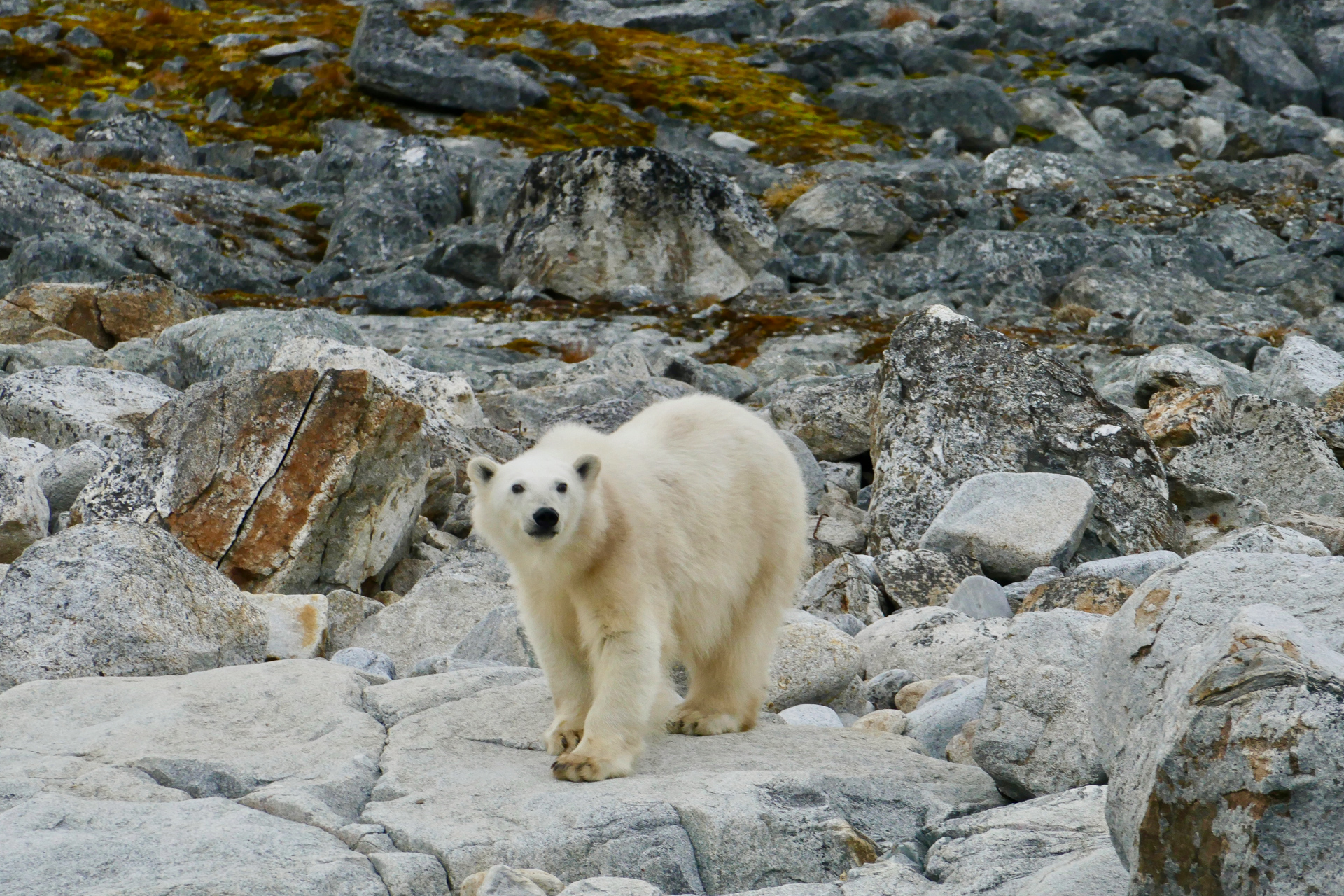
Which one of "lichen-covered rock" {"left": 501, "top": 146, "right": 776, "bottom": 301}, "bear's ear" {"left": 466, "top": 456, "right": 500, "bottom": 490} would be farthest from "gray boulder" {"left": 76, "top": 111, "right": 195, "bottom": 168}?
"bear's ear" {"left": 466, "top": 456, "right": 500, "bottom": 490}

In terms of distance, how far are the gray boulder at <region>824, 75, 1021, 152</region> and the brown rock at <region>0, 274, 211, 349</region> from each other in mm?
27133

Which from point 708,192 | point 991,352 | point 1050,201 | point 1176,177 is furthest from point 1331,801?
point 1176,177

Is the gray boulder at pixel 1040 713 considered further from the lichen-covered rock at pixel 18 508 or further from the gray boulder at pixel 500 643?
the lichen-covered rock at pixel 18 508

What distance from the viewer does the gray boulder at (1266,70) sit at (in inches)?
1779

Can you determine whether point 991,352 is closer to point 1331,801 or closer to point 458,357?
point 458,357

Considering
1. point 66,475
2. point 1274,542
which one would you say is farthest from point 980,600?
point 66,475

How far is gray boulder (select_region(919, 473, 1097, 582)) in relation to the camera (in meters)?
10.9

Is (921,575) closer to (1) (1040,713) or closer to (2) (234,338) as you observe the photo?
(1) (1040,713)

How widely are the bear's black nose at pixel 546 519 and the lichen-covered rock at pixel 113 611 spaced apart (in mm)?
3305

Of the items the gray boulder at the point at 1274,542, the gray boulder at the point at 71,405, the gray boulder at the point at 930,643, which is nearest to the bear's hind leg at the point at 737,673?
the gray boulder at the point at 930,643

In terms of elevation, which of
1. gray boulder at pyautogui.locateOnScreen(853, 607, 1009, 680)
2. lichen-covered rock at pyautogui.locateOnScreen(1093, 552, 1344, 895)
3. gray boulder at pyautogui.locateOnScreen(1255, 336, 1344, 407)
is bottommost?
gray boulder at pyautogui.locateOnScreen(1255, 336, 1344, 407)

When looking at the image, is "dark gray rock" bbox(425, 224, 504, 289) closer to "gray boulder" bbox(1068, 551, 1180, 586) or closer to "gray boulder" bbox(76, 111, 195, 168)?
"gray boulder" bbox(76, 111, 195, 168)

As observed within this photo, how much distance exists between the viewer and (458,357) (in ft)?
65.9

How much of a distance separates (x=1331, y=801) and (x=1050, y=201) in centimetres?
2976
